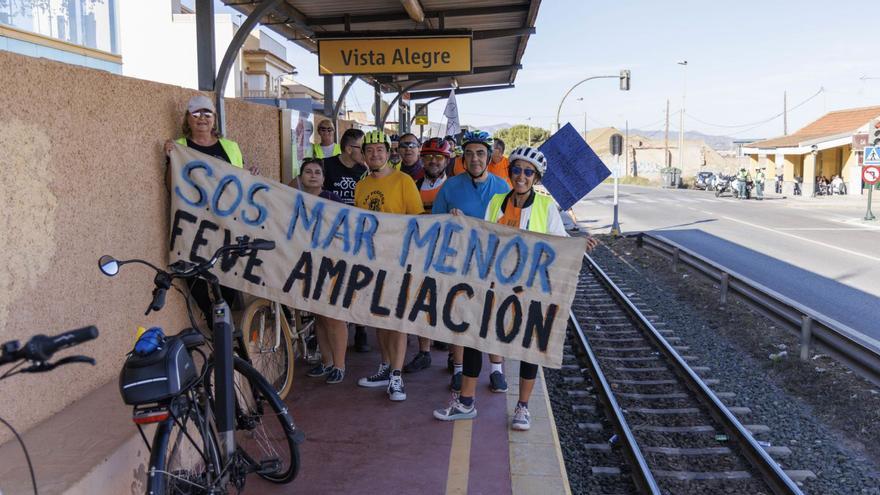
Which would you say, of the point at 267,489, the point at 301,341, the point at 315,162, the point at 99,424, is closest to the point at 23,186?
the point at 99,424

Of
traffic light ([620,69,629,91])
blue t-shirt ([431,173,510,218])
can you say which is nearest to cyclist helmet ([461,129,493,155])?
blue t-shirt ([431,173,510,218])

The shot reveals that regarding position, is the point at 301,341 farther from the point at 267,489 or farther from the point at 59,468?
the point at 59,468

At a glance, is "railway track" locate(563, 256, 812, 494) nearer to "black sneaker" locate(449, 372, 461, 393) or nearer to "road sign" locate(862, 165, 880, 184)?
"black sneaker" locate(449, 372, 461, 393)

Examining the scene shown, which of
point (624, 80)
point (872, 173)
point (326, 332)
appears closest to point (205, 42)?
point (326, 332)

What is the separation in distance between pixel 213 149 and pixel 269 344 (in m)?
1.60

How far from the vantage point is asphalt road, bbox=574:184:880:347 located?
12961 mm

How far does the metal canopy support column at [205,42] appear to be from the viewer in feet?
20.5

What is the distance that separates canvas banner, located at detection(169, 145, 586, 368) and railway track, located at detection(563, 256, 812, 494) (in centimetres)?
147

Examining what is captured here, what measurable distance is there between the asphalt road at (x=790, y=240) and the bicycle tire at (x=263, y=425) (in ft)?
26.0

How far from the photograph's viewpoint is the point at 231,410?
3844mm

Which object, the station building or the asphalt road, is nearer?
the asphalt road

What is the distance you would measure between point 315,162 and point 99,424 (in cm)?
306

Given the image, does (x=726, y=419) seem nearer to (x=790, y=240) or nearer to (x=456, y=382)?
(x=456, y=382)

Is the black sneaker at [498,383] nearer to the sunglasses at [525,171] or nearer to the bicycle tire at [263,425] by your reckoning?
the sunglasses at [525,171]
